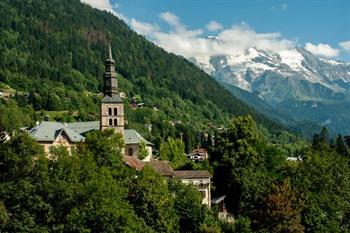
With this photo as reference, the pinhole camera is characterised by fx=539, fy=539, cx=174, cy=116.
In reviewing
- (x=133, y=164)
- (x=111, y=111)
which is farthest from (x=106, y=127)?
(x=133, y=164)

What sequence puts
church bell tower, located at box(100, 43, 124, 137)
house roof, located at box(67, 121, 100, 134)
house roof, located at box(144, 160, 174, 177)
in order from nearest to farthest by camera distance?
house roof, located at box(144, 160, 174, 177) → church bell tower, located at box(100, 43, 124, 137) → house roof, located at box(67, 121, 100, 134)

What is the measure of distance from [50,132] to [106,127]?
968 centimetres

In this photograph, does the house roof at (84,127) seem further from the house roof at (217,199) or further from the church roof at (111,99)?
the house roof at (217,199)

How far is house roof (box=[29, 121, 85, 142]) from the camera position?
89500 millimetres

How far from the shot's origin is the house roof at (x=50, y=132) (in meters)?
89.5

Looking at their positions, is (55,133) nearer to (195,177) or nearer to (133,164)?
(133,164)

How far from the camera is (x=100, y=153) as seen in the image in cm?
6612

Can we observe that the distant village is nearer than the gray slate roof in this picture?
Yes

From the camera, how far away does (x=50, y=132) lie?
91250 millimetres

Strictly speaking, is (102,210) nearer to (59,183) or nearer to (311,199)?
(59,183)

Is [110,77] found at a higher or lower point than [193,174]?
higher

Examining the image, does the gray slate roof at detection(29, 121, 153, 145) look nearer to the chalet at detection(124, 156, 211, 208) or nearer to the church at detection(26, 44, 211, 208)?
the church at detection(26, 44, 211, 208)

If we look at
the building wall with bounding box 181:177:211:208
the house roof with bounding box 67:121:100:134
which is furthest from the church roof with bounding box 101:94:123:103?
the building wall with bounding box 181:177:211:208

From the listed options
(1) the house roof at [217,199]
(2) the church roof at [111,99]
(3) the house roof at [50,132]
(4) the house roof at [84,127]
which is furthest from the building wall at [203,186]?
(4) the house roof at [84,127]
